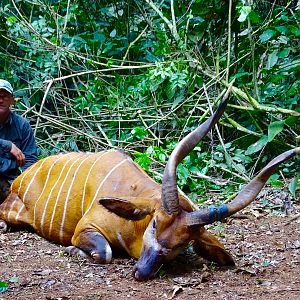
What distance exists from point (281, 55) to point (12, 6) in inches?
148

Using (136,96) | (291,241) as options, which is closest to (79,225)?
(291,241)

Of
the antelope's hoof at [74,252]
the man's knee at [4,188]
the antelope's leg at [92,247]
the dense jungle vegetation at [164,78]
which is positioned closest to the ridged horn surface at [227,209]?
the antelope's leg at [92,247]

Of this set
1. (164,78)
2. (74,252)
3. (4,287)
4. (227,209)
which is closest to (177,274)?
(227,209)

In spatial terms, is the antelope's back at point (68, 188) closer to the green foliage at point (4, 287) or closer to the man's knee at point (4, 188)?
the man's knee at point (4, 188)

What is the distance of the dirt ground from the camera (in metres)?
3.83

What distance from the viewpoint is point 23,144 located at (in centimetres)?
624

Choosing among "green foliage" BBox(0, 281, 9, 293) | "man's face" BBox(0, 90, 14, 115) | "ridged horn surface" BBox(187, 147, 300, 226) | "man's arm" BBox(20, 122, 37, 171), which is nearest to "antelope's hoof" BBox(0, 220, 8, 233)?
"man's arm" BBox(20, 122, 37, 171)

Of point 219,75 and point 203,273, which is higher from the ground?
point 219,75

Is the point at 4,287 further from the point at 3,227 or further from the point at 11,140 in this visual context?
the point at 11,140

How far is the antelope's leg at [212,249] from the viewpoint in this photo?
14.1 ft

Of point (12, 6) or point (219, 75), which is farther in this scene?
point (12, 6)

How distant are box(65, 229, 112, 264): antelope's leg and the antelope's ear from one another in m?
0.28

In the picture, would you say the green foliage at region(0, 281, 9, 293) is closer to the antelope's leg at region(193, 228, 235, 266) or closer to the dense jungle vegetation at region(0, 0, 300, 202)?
the antelope's leg at region(193, 228, 235, 266)

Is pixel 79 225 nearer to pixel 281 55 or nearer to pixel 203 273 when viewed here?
pixel 203 273
